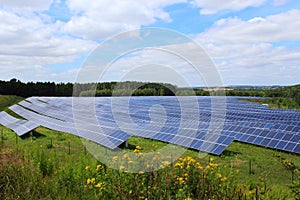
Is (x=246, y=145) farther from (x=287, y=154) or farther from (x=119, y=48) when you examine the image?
(x=119, y=48)

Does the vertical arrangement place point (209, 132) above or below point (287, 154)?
above

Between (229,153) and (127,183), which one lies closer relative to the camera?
(127,183)

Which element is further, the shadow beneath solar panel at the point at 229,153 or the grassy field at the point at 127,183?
the shadow beneath solar panel at the point at 229,153

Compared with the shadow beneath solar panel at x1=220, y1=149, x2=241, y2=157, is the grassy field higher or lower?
higher

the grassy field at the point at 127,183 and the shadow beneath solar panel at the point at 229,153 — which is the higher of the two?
the grassy field at the point at 127,183

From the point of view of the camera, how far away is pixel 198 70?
6.67m

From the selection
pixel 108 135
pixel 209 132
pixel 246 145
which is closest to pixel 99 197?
pixel 108 135

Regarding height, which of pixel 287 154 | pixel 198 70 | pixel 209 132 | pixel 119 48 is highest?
pixel 119 48

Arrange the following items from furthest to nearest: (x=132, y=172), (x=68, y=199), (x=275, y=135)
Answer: (x=275, y=135) → (x=132, y=172) → (x=68, y=199)

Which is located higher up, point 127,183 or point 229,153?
point 127,183

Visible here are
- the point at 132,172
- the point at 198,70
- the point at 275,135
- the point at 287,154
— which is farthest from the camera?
the point at 275,135

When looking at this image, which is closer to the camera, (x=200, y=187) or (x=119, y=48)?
(x=200, y=187)

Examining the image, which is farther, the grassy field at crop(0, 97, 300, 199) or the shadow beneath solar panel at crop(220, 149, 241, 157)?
the shadow beneath solar panel at crop(220, 149, 241, 157)

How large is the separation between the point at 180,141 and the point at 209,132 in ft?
5.89
